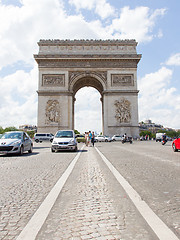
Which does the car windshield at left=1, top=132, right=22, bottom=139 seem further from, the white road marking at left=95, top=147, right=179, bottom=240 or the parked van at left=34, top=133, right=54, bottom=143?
the parked van at left=34, top=133, right=54, bottom=143

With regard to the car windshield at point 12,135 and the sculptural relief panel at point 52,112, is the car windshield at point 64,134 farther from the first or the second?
the sculptural relief panel at point 52,112

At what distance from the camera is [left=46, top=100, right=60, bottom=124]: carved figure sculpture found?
34.3 meters

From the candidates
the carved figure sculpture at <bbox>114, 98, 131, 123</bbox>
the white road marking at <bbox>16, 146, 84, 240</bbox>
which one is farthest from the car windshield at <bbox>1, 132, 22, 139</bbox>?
the carved figure sculpture at <bbox>114, 98, 131, 123</bbox>

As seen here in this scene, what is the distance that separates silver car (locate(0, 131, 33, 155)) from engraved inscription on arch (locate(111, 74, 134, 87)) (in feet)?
84.8

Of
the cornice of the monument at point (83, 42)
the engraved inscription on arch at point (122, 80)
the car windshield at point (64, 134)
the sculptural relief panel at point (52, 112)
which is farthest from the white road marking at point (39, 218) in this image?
the cornice of the monument at point (83, 42)

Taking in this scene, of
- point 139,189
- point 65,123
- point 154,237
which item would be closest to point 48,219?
point 154,237

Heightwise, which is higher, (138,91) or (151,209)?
(138,91)

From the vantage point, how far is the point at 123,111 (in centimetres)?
3472

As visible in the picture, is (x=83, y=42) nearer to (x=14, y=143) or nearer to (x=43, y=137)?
(x=43, y=137)

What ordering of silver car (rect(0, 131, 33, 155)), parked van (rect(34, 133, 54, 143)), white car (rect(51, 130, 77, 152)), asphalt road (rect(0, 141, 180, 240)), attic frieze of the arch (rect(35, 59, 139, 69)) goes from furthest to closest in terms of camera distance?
attic frieze of the arch (rect(35, 59, 139, 69)), parked van (rect(34, 133, 54, 143)), white car (rect(51, 130, 77, 152)), silver car (rect(0, 131, 33, 155)), asphalt road (rect(0, 141, 180, 240))

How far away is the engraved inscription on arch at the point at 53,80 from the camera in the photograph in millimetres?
35344

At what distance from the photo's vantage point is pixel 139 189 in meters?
3.80

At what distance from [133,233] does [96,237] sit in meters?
0.37

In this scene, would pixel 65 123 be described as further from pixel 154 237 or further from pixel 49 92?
pixel 154 237
